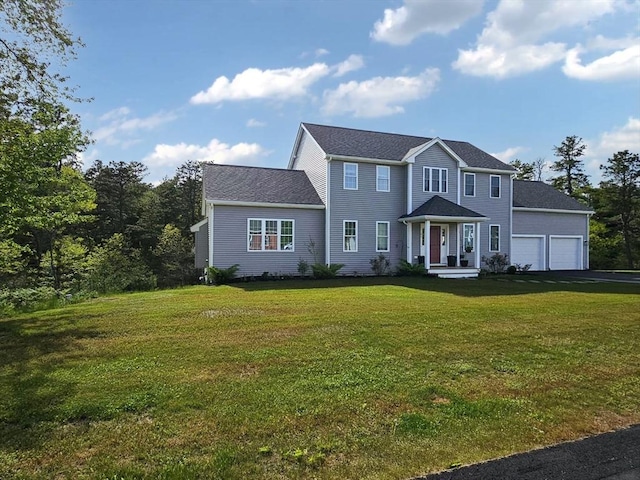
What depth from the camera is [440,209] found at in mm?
20844

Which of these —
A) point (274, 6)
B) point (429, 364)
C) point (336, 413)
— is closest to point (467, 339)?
point (429, 364)

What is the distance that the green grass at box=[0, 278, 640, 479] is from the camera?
10.8ft

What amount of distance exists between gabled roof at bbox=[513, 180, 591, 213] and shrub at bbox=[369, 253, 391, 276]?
382 inches

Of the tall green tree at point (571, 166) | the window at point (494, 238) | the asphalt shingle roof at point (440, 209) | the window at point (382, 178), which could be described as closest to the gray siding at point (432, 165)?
the asphalt shingle roof at point (440, 209)

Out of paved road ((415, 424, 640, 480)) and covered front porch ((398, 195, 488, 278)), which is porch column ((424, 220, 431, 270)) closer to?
covered front porch ((398, 195, 488, 278))

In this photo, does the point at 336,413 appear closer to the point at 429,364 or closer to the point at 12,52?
the point at 429,364

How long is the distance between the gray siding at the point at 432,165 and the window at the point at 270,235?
6.70m

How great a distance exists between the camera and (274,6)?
13062mm

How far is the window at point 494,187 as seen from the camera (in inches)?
945

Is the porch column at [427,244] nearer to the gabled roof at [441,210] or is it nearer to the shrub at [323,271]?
the gabled roof at [441,210]

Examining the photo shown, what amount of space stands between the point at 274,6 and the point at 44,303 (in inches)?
449

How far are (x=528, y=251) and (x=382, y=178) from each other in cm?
1111

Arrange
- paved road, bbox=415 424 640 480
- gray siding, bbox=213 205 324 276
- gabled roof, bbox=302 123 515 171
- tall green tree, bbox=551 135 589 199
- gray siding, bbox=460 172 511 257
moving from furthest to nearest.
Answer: tall green tree, bbox=551 135 589 199
gray siding, bbox=460 172 511 257
gabled roof, bbox=302 123 515 171
gray siding, bbox=213 205 324 276
paved road, bbox=415 424 640 480

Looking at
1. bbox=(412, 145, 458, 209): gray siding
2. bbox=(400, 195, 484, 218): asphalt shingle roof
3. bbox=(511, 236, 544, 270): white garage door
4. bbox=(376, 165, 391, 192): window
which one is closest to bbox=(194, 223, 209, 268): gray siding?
bbox=(376, 165, 391, 192): window
